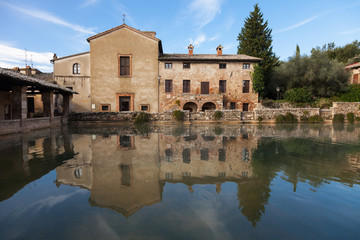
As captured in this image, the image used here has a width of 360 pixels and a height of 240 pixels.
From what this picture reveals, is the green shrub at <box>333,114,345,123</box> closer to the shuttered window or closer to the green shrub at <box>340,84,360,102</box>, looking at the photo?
the green shrub at <box>340,84,360,102</box>

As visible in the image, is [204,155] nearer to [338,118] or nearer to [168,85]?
[168,85]

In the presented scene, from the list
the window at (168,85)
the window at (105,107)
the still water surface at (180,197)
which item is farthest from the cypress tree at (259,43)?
the still water surface at (180,197)

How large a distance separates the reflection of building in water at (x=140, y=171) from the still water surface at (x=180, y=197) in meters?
0.02

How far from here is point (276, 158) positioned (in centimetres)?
588

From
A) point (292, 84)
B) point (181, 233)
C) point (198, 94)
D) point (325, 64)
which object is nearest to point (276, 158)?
point (181, 233)

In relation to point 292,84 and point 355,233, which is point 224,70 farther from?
point 355,233

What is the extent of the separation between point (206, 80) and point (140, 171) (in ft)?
71.0

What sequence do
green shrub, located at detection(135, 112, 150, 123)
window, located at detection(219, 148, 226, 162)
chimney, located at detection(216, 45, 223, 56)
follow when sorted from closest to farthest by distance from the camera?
window, located at detection(219, 148, 226, 162) < green shrub, located at detection(135, 112, 150, 123) < chimney, located at detection(216, 45, 223, 56)

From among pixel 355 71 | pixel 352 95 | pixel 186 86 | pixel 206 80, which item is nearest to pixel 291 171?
pixel 186 86

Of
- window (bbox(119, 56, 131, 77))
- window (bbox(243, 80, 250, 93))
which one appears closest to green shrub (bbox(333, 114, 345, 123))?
Answer: window (bbox(243, 80, 250, 93))

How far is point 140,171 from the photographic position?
4703 millimetres

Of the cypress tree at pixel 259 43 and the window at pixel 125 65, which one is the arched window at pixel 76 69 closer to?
the window at pixel 125 65

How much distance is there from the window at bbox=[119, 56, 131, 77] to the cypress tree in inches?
738

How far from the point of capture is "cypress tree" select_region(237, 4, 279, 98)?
28.9 m
